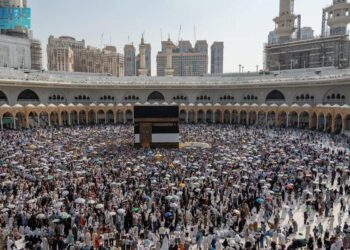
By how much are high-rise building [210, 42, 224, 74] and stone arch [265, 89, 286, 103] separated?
10895cm

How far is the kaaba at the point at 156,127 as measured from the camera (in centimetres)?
3422

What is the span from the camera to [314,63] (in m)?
81.4

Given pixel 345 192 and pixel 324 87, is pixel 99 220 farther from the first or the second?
pixel 324 87

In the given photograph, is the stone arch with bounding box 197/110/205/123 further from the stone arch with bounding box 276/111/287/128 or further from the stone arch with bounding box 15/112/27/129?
the stone arch with bounding box 15/112/27/129

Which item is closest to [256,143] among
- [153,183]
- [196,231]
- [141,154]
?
[141,154]

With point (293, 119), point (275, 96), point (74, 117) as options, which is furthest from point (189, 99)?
point (74, 117)

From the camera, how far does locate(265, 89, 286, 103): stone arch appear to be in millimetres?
54625

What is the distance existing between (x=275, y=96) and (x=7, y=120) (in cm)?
4348

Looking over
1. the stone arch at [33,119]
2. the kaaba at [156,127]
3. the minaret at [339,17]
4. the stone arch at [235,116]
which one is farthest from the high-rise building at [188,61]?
the kaaba at [156,127]

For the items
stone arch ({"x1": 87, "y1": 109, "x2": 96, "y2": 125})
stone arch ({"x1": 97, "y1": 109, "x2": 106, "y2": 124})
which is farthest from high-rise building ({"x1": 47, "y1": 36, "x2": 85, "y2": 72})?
stone arch ({"x1": 97, "y1": 109, "x2": 106, "y2": 124})

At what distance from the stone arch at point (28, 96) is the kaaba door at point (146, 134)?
27664 mm

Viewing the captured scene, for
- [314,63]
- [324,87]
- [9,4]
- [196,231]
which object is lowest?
[196,231]

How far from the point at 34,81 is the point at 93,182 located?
117 feet

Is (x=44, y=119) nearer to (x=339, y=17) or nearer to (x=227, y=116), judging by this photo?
(x=227, y=116)
